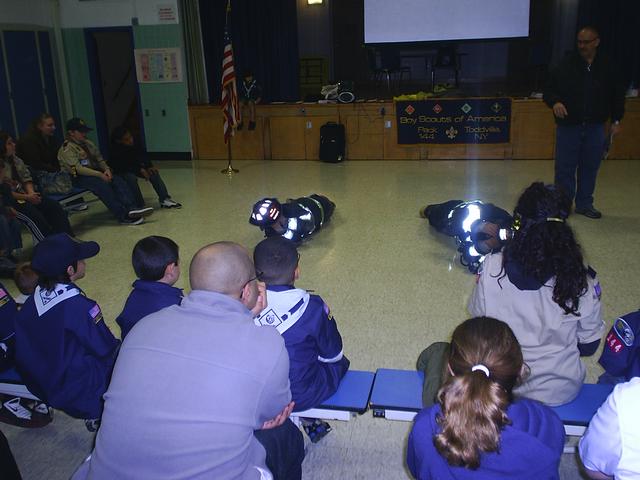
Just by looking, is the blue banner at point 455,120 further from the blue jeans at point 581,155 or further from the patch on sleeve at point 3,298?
the patch on sleeve at point 3,298

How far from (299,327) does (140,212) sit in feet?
14.5

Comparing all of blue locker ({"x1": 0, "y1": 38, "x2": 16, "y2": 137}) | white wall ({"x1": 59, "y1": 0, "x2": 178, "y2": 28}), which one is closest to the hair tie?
blue locker ({"x1": 0, "y1": 38, "x2": 16, "y2": 137})

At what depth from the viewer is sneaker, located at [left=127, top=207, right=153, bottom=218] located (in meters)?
6.09

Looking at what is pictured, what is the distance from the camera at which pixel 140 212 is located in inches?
241

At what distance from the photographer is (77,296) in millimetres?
2258

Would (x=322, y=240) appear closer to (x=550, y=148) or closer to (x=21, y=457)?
→ (x=21, y=457)

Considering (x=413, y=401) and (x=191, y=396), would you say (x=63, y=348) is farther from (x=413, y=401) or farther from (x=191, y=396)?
(x=413, y=401)

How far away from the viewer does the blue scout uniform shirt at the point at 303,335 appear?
211 centimetres

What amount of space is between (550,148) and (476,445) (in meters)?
8.21

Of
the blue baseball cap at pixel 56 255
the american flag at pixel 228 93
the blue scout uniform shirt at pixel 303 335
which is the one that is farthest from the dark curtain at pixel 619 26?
the blue baseball cap at pixel 56 255

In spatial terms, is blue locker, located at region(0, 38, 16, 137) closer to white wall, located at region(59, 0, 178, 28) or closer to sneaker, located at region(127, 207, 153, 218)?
white wall, located at region(59, 0, 178, 28)

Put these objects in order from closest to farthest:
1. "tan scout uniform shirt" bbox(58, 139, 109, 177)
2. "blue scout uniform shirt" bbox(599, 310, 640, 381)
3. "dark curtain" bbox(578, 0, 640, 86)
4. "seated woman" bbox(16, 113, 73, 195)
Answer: "blue scout uniform shirt" bbox(599, 310, 640, 381)
"seated woman" bbox(16, 113, 73, 195)
"tan scout uniform shirt" bbox(58, 139, 109, 177)
"dark curtain" bbox(578, 0, 640, 86)

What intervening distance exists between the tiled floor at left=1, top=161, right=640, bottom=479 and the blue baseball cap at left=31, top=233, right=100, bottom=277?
0.80 meters

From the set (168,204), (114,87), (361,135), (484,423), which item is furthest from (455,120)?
(484,423)
